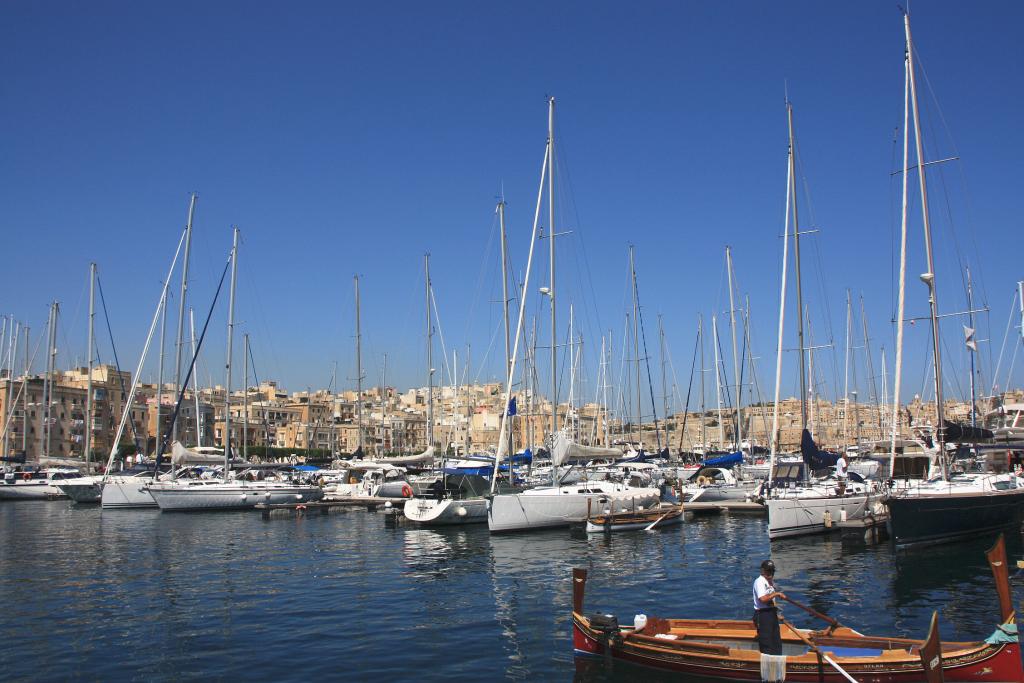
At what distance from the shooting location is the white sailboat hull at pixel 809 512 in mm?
27719

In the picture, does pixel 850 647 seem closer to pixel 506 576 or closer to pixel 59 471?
pixel 506 576

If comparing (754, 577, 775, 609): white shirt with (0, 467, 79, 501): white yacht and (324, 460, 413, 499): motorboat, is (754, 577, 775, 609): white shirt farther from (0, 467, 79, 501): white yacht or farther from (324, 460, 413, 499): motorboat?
(0, 467, 79, 501): white yacht

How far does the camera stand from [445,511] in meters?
34.1

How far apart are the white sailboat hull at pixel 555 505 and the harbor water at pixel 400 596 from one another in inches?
29.8

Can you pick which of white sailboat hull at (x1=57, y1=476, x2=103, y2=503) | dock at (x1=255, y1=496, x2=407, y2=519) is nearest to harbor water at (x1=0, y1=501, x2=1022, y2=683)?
dock at (x1=255, y1=496, x2=407, y2=519)

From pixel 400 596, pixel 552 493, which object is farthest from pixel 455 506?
pixel 400 596

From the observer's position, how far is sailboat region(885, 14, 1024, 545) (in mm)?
24562

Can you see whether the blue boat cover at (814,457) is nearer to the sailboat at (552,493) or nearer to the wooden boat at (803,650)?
the sailboat at (552,493)

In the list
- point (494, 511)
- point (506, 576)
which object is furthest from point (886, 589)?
point (494, 511)

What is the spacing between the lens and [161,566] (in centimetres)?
2491

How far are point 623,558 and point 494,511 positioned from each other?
617 centimetres

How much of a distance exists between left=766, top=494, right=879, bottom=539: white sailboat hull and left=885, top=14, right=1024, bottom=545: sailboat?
2.16m

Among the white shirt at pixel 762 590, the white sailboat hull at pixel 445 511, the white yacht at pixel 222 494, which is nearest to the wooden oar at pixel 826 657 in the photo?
the white shirt at pixel 762 590

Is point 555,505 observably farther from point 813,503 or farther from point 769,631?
point 769,631
